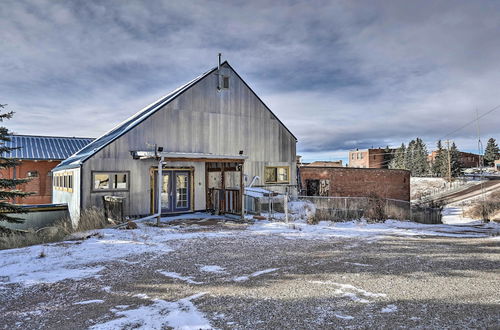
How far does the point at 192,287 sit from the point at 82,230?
7879 millimetres

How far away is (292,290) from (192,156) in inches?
389

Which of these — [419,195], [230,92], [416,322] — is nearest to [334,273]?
[416,322]

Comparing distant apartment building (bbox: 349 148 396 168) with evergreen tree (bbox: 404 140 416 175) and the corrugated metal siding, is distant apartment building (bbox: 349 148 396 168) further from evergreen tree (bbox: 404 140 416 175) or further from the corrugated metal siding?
the corrugated metal siding

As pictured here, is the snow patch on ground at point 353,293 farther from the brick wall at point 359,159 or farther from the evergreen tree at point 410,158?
the evergreen tree at point 410,158

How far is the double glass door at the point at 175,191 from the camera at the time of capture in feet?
54.9

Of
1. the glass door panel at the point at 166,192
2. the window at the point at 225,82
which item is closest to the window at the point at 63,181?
the glass door panel at the point at 166,192

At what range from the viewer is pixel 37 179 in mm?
25469

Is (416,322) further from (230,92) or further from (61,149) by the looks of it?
(61,149)

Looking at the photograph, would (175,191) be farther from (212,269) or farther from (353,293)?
(353,293)

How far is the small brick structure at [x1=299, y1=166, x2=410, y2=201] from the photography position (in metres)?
30.6

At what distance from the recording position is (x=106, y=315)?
16.0ft

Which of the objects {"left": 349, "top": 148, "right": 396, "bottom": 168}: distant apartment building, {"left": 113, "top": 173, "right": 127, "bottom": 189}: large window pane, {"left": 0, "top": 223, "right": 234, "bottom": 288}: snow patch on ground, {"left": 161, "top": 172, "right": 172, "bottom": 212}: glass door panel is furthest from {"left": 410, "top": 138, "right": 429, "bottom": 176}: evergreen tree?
{"left": 0, "top": 223, "right": 234, "bottom": 288}: snow patch on ground

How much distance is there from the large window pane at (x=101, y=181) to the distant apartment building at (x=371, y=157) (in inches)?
2842

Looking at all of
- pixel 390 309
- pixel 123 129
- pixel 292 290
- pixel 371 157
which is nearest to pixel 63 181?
pixel 123 129
